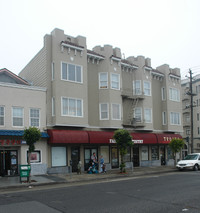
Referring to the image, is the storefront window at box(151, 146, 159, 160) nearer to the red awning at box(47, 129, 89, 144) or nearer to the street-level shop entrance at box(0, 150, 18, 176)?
the red awning at box(47, 129, 89, 144)

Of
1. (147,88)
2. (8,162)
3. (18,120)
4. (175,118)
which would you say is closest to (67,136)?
(18,120)

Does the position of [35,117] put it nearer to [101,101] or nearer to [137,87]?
[101,101]

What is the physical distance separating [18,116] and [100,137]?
7.43 m

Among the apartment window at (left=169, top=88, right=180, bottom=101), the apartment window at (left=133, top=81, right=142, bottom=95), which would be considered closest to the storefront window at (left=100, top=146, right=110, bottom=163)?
the apartment window at (left=133, top=81, right=142, bottom=95)

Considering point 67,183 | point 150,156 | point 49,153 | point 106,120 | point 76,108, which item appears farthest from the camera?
point 150,156

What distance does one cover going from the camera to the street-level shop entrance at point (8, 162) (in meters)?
20.4

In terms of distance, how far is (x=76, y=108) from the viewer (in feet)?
77.8

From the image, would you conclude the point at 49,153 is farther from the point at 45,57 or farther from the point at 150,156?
the point at 150,156

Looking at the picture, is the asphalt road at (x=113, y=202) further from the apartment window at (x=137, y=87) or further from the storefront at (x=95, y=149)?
the apartment window at (x=137, y=87)

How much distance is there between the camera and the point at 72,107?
2344cm

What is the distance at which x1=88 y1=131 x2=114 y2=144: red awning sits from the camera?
2361 cm

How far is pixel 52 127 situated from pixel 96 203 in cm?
1312

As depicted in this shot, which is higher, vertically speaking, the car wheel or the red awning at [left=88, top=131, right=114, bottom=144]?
the red awning at [left=88, top=131, right=114, bottom=144]

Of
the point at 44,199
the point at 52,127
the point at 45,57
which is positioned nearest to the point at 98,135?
the point at 52,127
